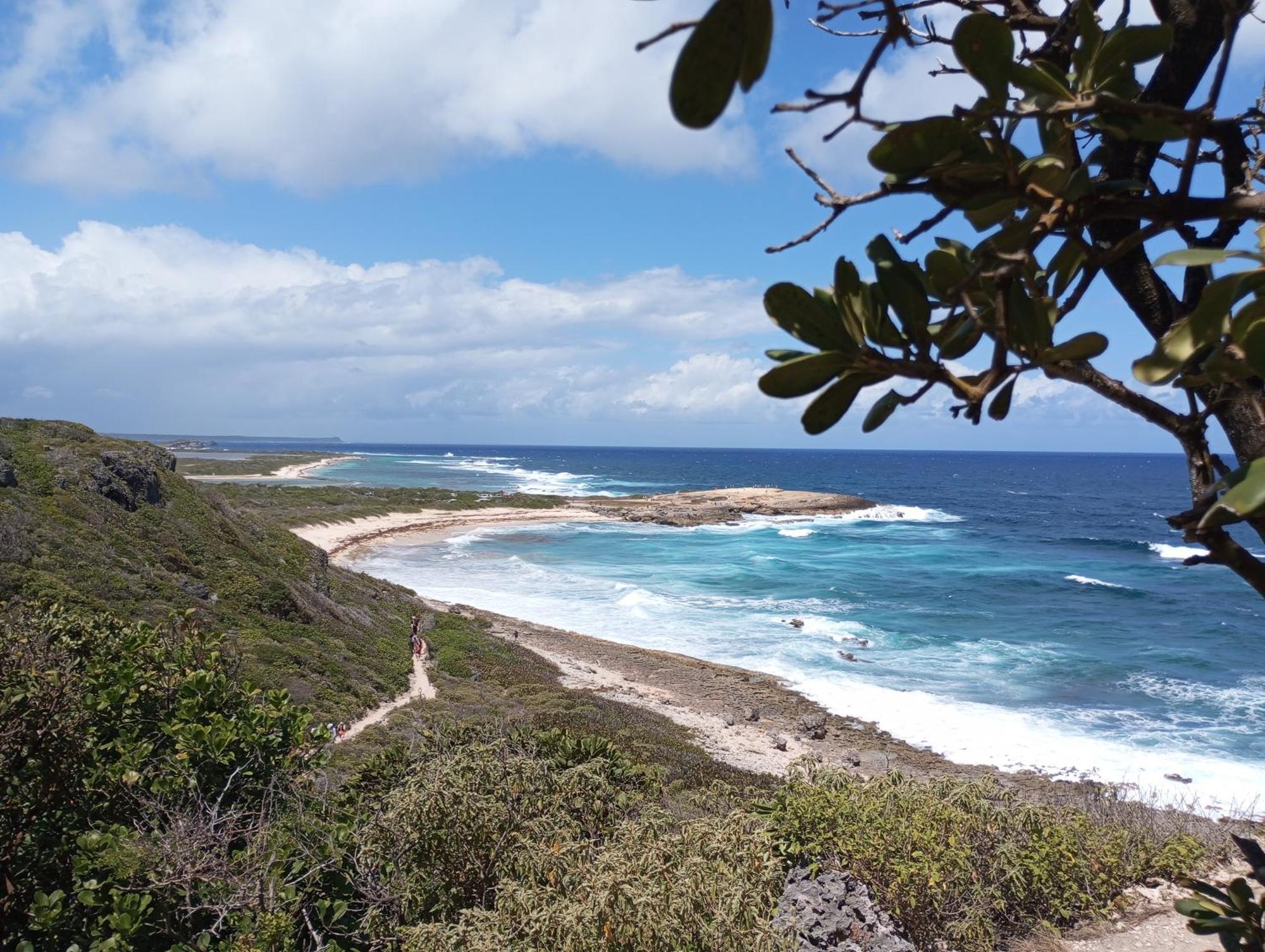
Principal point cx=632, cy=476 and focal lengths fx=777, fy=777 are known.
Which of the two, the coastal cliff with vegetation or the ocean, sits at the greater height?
the coastal cliff with vegetation

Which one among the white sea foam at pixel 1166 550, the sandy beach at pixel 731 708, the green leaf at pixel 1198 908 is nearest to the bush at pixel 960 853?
the sandy beach at pixel 731 708

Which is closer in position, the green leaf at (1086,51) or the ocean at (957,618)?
the green leaf at (1086,51)

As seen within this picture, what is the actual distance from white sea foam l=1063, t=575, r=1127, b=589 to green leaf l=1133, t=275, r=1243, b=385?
1390 inches

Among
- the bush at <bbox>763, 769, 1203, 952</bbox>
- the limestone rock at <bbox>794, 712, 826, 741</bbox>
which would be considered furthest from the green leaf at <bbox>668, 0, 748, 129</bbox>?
the limestone rock at <bbox>794, 712, 826, 741</bbox>

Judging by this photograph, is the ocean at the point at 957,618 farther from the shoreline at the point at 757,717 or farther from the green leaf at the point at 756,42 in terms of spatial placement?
the green leaf at the point at 756,42

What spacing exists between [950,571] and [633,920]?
33782 millimetres

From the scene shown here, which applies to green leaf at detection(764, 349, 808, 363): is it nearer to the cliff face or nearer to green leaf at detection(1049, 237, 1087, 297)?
green leaf at detection(1049, 237, 1087, 297)

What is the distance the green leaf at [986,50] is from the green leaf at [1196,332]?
0.30 m

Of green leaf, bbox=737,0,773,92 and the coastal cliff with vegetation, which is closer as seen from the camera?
green leaf, bbox=737,0,773,92

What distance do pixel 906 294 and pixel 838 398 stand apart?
15 cm

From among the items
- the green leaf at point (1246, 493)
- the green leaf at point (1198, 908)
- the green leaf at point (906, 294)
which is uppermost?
the green leaf at point (906, 294)

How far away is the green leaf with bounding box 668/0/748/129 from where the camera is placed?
631 mm

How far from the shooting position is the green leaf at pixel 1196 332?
774 millimetres

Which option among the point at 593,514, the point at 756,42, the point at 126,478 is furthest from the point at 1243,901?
the point at 593,514
